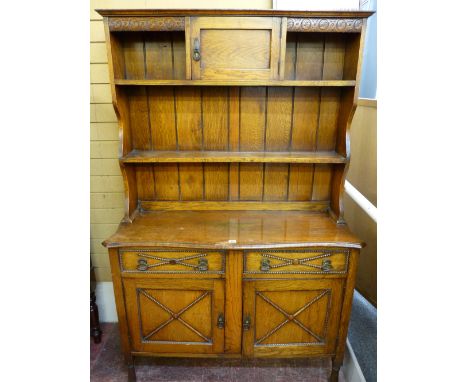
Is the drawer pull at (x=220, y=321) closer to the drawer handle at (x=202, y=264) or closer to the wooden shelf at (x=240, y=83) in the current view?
the drawer handle at (x=202, y=264)

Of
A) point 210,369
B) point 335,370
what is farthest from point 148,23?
point 335,370

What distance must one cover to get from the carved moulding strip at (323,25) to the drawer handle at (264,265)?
114 centimetres

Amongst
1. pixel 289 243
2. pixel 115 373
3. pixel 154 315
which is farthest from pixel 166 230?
pixel 115 373

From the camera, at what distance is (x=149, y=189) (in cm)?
211

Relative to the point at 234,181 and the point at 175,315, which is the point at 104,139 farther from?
the point at 175,315

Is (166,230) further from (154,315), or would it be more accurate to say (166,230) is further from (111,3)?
(111,3)

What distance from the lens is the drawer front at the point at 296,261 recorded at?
1.73m

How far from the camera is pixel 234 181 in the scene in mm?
2102

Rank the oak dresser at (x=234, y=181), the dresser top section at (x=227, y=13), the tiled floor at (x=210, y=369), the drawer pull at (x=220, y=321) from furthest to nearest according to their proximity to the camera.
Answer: the tiled floor at (x=210, y=369) → the drawer pull at (x=220, y=321) → the oak dresser at (x=234, y=181) → the dresser top section at (x=227, y=13)

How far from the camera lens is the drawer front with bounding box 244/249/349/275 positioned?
5.67 feet

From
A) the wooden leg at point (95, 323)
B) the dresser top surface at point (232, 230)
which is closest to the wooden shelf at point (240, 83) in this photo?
the dresser top surface at point (232, 230)

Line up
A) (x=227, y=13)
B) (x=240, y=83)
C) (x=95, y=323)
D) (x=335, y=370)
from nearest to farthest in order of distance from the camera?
(x=227, y=13), (x=240, y=83), (x=335, y=370), (x=95, y=323)

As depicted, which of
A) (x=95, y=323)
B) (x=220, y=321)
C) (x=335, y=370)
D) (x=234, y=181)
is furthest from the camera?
(x=95, y=323)

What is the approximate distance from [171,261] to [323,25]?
54.6 inches
